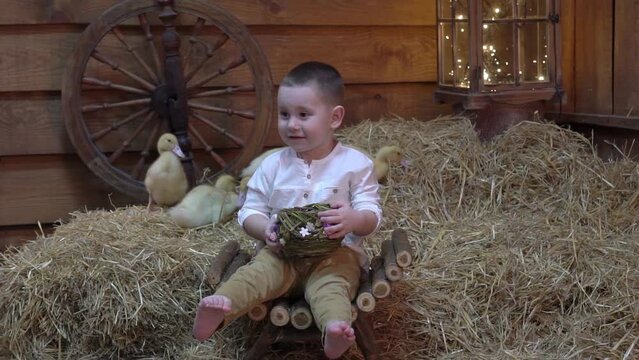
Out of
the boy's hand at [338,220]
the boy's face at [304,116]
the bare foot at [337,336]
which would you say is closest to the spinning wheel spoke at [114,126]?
the boy's face at [304,116]

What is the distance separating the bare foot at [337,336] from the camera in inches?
81.0

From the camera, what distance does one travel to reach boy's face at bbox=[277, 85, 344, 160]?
2381mm

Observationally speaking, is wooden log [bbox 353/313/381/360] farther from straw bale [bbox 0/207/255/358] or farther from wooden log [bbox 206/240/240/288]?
straw bale [bbox 0/207/255/358]

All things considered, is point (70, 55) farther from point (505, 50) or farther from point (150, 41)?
point (505, 50)

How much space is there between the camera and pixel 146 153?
12.1 ft

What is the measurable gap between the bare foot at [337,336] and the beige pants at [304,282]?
2.3 inches

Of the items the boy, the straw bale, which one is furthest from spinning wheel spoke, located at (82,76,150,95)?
the boy

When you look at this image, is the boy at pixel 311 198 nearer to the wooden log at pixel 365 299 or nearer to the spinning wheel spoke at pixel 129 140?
the wooden log at pixel 365 299

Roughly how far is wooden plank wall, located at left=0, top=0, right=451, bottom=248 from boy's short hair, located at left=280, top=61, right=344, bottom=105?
5.14 feet

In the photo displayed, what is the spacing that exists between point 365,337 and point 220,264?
1.64 ft

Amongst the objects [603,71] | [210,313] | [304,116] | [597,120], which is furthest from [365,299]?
[603,71]

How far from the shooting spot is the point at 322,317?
2172 millimetres

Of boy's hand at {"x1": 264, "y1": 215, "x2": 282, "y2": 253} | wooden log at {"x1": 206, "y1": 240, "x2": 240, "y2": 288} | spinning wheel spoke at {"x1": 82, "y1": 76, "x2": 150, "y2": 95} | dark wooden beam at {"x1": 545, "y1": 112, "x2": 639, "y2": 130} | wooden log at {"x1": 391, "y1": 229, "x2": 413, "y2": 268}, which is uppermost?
spinning wheel spoke at {"x1": 82, "y1": 76, "x2": 150, "y2": 95}

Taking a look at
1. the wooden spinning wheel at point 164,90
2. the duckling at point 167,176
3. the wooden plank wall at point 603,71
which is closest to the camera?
the duckling at point 167,176
